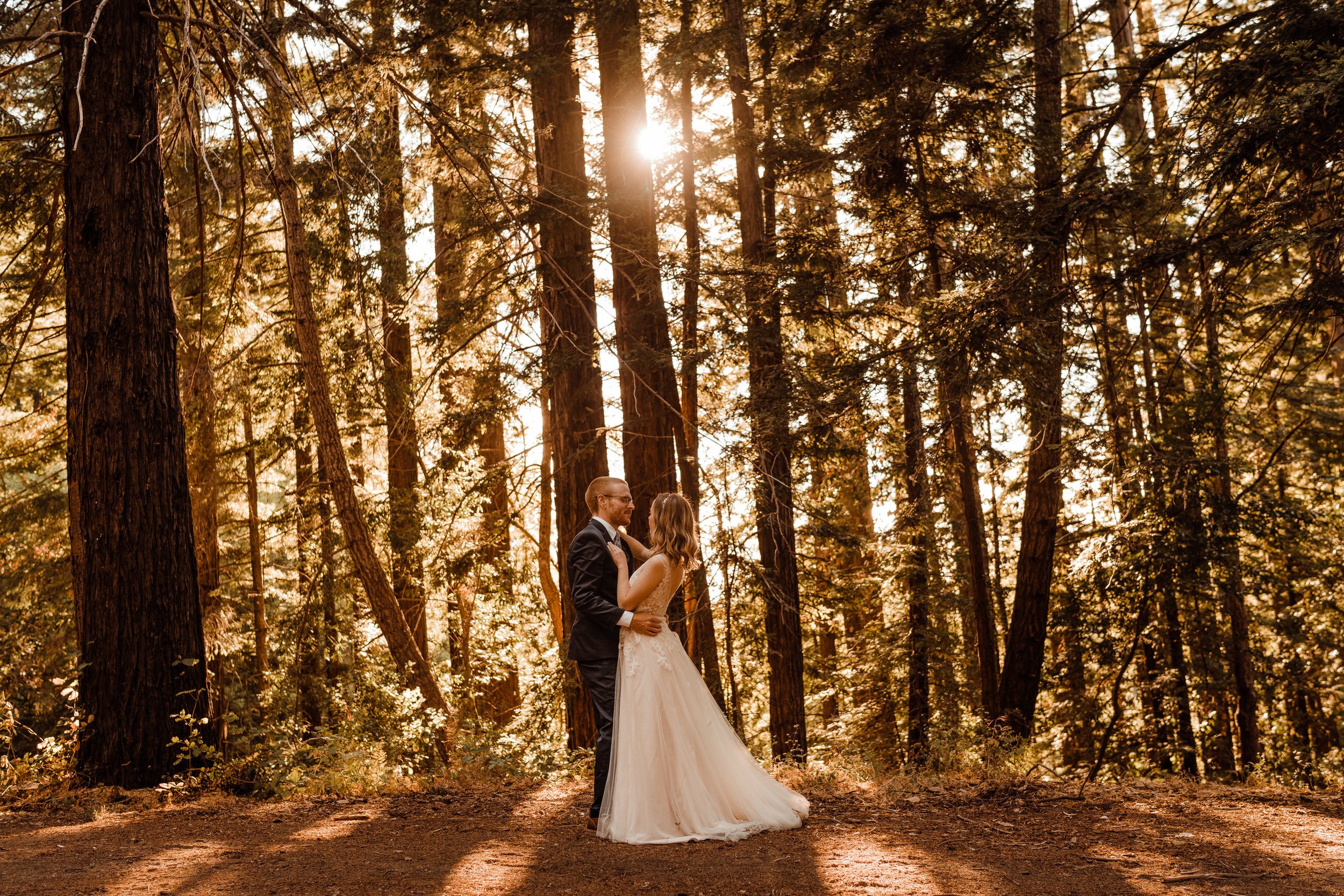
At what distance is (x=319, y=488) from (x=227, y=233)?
4.44 m

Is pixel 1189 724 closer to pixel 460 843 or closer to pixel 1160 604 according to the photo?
pixel 1160 604

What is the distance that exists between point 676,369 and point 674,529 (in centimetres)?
840

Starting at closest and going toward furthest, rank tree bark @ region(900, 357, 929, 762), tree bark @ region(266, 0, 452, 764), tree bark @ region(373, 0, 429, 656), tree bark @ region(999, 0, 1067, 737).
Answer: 1. tree bark @ region(999, 0, 1067, 737)
2. tree bark @ region(373, 0, 429, 656)
3. tree bark @ region(266, 0, 452, 764)
4. tree bark @ region(900, 357, 929, 762)

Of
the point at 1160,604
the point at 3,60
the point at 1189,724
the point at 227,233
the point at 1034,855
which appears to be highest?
the point at 227,233

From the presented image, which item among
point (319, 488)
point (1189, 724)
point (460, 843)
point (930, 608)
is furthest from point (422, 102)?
point (1189, 724)

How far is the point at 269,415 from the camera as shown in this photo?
52.1ft

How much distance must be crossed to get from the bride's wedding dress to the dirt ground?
17 centimetres

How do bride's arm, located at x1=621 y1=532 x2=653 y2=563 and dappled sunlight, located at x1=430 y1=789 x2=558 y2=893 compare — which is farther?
bride's arm, located at x1=621 y1=532 x2=653 y2=563

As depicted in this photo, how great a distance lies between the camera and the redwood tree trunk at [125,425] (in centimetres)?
706

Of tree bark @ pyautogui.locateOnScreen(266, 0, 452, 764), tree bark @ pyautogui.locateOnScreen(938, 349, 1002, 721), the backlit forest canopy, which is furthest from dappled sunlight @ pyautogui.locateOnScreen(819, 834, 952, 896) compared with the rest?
tree bark @ pyautogui.locateOnScreen(266, 0, 452, 764)

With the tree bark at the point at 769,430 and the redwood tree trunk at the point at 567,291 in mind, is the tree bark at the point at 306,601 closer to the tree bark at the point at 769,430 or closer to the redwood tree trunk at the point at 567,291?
the redwood tree trunk at the point at 567,291

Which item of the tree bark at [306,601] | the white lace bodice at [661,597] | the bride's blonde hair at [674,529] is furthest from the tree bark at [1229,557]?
the tree bark at [306,601]

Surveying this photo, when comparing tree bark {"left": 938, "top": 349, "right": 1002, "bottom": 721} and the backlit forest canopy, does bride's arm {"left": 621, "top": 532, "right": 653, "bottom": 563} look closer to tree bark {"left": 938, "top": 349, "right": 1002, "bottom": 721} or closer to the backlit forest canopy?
the backlit forest canopy

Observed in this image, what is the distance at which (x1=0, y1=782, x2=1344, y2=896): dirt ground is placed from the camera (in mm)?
4469
